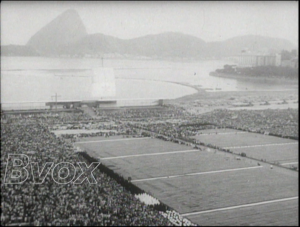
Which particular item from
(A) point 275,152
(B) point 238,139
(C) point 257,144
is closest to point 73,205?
(A) point 275,152

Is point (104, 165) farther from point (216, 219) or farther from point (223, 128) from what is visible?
point (223, 128)

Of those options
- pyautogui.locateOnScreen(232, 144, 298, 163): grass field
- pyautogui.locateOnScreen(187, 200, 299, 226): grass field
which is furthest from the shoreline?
pyautogui.locateOnScreen(187, 200, 299, 226): grass field

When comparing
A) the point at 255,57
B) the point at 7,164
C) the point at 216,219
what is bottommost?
the point at 216,219

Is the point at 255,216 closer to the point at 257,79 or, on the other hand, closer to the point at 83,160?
the point at 83,160

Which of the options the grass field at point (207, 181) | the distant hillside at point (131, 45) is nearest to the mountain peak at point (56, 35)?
the distant hillside at point (131, 45)

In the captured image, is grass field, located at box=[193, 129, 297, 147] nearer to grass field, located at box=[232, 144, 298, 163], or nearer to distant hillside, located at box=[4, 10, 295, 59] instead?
grass field, located at box=[232, 144, 298, 163]

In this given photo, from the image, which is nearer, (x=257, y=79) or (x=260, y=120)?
(x=260, y=120)

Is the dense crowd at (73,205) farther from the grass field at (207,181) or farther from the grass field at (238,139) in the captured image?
the grass field at (238,139)

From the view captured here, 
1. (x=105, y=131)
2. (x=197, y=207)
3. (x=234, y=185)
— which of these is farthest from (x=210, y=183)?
(x=105, y=131)
